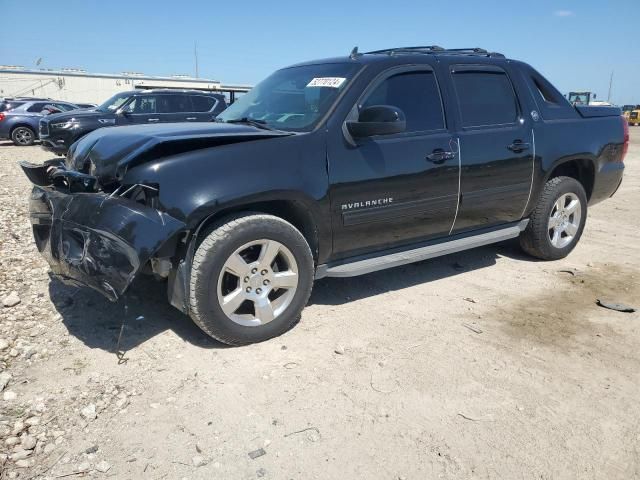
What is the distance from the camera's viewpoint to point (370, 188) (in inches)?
141

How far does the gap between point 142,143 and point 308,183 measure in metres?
1.05

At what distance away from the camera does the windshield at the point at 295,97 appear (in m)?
3.60

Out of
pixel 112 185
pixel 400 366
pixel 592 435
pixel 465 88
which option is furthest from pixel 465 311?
pixel 112 185

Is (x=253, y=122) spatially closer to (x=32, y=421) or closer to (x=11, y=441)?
(x=32, y=421)

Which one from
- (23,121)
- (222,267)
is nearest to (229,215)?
(222,267)

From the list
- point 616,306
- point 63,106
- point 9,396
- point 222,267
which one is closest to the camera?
point 9,396

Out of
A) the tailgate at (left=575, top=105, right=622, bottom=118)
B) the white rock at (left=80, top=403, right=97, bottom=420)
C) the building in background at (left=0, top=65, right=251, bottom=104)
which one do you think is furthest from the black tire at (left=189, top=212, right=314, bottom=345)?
the building in background at (left=0, top=65, right=251, bottom=104)

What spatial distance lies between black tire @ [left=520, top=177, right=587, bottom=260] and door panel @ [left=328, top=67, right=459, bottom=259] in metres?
1.26

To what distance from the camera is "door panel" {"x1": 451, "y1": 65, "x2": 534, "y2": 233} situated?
13.6ft

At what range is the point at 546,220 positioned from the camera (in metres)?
4.91

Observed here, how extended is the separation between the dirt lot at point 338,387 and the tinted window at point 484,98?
1.47 m

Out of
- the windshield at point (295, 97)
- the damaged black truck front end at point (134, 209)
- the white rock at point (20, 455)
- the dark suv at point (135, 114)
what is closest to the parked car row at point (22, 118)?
the dark suv at point (135, 114)

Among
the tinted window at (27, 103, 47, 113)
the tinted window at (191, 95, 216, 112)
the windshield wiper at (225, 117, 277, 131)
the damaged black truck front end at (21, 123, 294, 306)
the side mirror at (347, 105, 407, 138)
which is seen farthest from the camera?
the tinted window at (27, 103, 47, 113)

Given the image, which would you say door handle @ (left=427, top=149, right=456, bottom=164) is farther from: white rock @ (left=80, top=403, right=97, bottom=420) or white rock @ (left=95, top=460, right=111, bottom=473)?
white rock @ (left=95, top=460, right=111, bottom=473)
